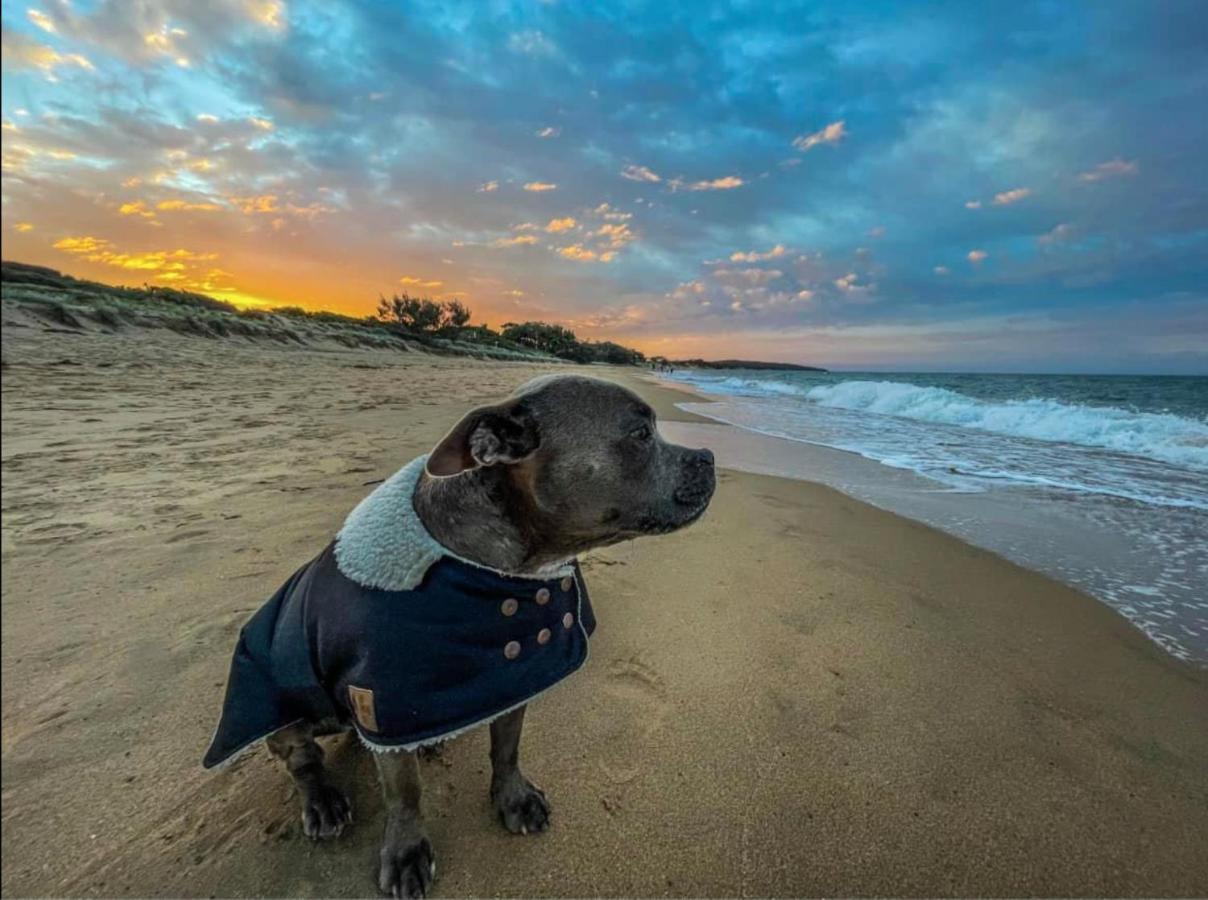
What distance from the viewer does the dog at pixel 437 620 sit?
1.67 meters

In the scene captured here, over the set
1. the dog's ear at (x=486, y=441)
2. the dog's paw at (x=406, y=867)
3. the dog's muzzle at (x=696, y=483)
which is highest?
the dog's ear at (x=486, y=441)

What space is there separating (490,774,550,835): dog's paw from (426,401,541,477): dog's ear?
1.16 m

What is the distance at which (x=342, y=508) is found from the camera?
4.45 m

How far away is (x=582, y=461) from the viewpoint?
6.79ft

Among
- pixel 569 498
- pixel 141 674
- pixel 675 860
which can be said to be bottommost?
pixel 675 860

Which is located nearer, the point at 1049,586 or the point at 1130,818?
the point at 1130,818

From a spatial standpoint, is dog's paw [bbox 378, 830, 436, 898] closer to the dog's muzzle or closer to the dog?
the dog

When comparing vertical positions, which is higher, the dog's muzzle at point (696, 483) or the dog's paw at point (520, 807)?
the dog's muzzle at point (696, 483)

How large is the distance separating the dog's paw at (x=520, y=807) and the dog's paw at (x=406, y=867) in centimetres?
27

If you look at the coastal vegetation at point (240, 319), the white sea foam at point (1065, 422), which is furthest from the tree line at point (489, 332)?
the white sea foam at point (1065, 422)

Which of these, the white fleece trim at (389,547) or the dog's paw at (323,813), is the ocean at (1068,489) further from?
the dog's paw at (323,813)

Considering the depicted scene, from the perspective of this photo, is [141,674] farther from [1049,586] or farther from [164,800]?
[1049,586]

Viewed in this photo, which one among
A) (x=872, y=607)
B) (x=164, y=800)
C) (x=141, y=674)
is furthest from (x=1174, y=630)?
(x=141, y=674)

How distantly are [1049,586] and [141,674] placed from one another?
5341 millimetres
